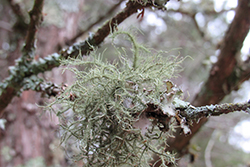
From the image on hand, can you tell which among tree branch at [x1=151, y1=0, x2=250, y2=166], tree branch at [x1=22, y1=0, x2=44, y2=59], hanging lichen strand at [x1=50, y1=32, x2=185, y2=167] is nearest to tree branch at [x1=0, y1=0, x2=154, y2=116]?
tree branch at [x1=22, y1=0, x2=44, y2=59]

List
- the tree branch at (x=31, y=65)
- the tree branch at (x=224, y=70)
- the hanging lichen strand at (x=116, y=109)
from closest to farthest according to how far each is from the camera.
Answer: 1. the hanging lichen strand at (x=116, y=109)
2. the tree branch at (x=31, y=65)
3. the tree branch at (x=224, y=70)

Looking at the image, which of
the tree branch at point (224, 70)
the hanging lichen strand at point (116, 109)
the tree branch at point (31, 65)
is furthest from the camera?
the tree branch at point (224, 70)

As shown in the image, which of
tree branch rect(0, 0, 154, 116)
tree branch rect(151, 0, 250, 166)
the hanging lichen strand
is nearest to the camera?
the hanging lichen strand

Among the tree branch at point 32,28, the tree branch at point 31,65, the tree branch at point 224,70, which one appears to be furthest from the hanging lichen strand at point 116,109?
the tree branch at point 224,70

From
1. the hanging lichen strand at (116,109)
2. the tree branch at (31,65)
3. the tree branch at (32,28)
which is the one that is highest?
the tree branch at (32,28)

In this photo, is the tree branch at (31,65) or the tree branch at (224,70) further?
the tree branch at (224,70)

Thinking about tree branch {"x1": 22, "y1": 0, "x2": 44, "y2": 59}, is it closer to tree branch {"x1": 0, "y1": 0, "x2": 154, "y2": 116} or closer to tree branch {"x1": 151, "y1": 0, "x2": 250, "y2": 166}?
tree branch {"x1": 0, "y1": 0, "x2": 154, "y2": 116}

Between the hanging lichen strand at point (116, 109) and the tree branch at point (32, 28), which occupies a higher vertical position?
the tree branch at point (32, 28)

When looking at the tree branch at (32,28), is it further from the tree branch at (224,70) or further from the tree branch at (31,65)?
the tree branch at (224,70)

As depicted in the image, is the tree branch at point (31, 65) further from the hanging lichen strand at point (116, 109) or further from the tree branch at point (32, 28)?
the hanging lichen strand at point (116, 109)

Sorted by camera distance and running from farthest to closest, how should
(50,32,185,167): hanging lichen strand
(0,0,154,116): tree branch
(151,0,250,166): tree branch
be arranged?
(151,0,250,166): tree branch, (0,0,154,116): tree branch, (50,32,185,167): hanging lichen strand
